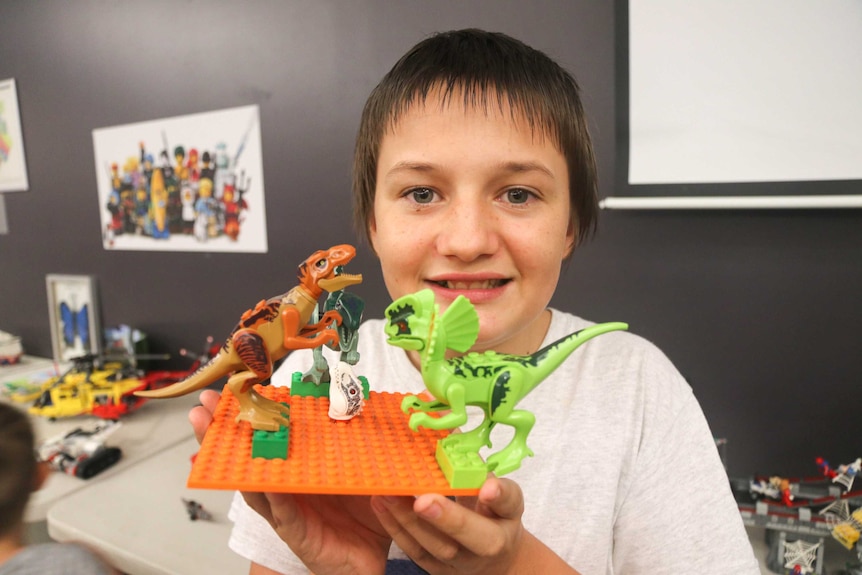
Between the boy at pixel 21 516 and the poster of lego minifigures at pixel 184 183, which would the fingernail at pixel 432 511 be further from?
the poster of lego minifigures at pixel 184 183

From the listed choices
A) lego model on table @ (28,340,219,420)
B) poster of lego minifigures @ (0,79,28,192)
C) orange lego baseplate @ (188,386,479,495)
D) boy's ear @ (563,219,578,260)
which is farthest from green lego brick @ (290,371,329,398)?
poster of lego minifigures @ (0,79,28,192)

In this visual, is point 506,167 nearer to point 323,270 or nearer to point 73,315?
point 323,270

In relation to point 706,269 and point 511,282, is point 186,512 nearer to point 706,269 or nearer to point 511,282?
point 511,282

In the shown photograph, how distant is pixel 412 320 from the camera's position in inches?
18.6

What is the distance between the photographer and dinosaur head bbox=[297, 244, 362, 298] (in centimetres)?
52

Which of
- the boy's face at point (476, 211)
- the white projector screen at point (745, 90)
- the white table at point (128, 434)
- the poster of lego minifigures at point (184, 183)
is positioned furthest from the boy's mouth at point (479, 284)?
the poster of lego minifigures at point (184, 183)

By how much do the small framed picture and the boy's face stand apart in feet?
5.22

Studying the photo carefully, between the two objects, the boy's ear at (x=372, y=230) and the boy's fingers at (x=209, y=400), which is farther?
the boy's ear at (x=372, y=230)

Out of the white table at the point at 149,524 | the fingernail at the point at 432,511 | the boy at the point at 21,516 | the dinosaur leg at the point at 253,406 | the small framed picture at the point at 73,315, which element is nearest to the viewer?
the fingernail at the point at 432,511

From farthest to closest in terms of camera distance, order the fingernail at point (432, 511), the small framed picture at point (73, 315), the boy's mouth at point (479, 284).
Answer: the small framed picture at point (73, 315)
the boy's mouth at point (479, 284)
the fingernail at point (432, 511)

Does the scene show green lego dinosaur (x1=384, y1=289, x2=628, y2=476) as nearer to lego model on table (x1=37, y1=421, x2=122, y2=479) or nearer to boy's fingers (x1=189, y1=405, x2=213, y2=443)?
boy's fingers (x1=189, y1=405, x2=213, y2=443)

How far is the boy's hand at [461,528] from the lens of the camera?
390 millimetres

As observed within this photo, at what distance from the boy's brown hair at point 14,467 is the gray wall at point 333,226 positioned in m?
0.71

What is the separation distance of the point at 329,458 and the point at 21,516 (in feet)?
2.33
